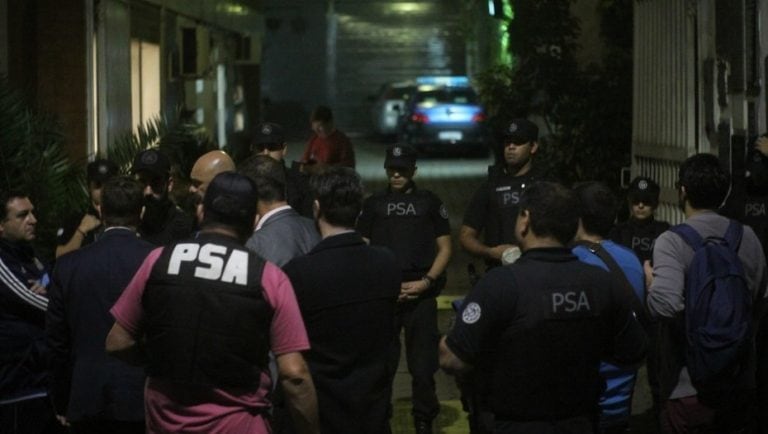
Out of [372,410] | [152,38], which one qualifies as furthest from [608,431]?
[152,38]

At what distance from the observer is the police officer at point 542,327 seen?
5.23 metres

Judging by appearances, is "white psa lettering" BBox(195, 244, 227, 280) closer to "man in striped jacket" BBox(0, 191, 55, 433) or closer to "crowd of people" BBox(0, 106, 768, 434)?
"crowd of people" BBox(0, 106, 768, 434)

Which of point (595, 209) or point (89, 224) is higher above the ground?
point (595, 209)

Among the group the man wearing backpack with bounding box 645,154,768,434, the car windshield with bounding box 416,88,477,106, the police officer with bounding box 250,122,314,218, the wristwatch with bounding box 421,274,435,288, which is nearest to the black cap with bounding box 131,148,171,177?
the police officer with bounding box 250,122,314,218

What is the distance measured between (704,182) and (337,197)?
5.57 ft

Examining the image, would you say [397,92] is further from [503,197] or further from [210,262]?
[210,262]

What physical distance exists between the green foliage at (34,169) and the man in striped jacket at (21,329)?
240 cm

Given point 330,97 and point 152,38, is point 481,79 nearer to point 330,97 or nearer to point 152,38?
point 152,38

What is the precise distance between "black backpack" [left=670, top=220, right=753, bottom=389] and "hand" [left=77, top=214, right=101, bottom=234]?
350 cm

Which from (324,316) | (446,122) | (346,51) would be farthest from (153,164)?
(346,51)

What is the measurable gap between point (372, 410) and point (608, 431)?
1.09 meters

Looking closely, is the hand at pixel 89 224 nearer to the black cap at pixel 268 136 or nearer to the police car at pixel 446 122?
the black cap at pixel 268 136

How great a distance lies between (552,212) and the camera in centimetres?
534

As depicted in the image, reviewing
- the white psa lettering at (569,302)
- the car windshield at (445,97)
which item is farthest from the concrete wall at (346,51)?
the white psa lettering at (569,302)
